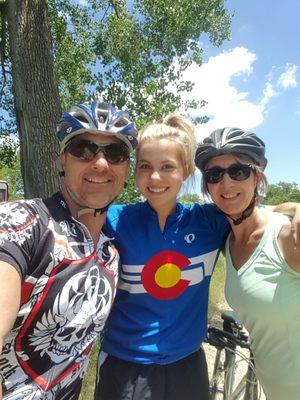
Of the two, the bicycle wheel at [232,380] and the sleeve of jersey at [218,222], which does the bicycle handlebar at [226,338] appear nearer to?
the bicycle wheel at [232,380]

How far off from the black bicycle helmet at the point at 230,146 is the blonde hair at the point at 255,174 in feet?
0.08

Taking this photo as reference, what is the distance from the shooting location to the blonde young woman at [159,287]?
2.06 m

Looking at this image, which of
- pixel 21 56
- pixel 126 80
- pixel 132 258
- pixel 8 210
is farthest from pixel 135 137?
pixel 126 80

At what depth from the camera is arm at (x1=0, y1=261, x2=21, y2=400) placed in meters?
1.25

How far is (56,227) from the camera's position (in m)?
1.55

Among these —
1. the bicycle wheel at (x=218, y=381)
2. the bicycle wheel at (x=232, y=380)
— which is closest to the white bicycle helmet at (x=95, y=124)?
the bicycle wheel at (x=232, y=380)

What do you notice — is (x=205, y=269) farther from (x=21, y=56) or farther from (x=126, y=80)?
(x=126, y=80)

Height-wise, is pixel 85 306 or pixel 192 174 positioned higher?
pixel 192 174

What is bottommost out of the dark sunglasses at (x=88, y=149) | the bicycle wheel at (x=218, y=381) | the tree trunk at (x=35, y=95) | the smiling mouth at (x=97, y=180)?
the bicycle wheel at (x=218, y=381)

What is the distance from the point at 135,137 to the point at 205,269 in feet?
3.19

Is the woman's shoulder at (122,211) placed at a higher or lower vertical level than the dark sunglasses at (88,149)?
lower

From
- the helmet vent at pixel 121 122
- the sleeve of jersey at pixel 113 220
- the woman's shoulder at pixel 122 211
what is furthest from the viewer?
the woman's shoulder at pixel 122 211

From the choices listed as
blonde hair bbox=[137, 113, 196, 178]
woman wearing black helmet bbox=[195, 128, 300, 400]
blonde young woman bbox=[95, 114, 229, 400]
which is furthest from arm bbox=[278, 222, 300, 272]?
blonde hair bbox=[137, 113, 196, 178]

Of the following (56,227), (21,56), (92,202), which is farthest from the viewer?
(21,56)
